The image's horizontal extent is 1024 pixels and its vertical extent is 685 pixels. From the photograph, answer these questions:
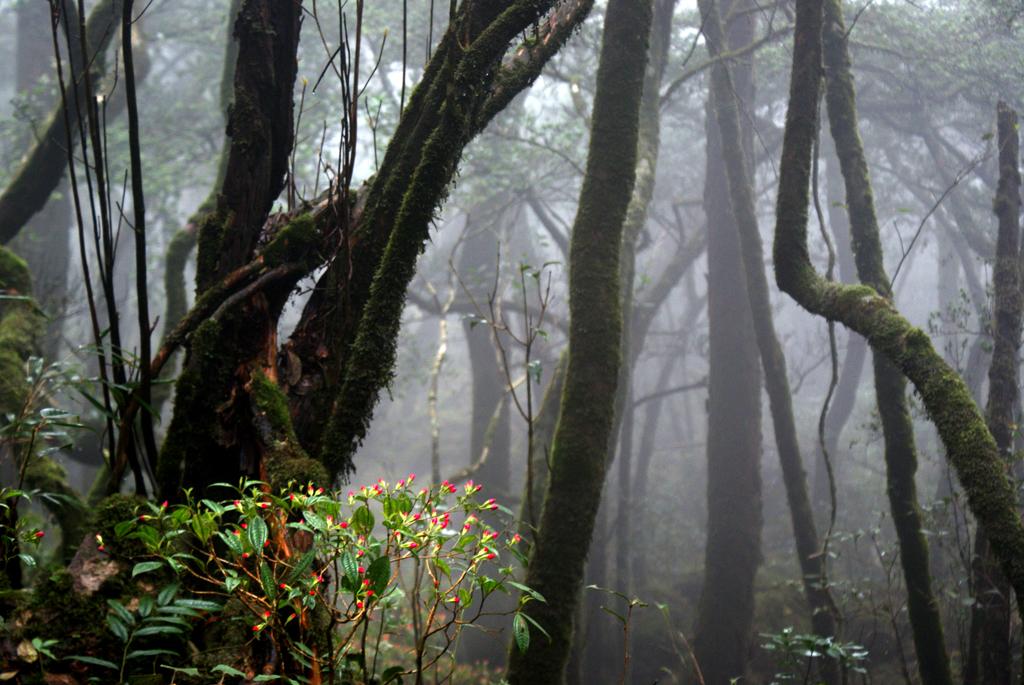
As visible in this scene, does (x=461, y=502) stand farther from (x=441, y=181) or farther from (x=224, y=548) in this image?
(x=441, y=181)

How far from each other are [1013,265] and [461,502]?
18.1ft

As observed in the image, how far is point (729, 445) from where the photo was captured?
10.2m

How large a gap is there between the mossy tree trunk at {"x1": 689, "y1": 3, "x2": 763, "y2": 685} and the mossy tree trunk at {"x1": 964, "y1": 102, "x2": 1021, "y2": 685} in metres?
4.02

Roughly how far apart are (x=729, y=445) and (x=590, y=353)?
729 centimetres

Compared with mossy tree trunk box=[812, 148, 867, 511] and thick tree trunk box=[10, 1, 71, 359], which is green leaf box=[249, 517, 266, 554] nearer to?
thick tree trunk box=[10, 1, 71, 359]

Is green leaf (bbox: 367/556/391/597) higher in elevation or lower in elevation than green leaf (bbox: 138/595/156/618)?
higher

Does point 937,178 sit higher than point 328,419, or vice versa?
point 937,178

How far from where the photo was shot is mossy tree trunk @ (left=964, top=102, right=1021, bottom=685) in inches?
182

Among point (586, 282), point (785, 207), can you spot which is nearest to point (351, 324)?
point (586, 282)

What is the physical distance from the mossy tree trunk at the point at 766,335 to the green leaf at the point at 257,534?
6.57 m

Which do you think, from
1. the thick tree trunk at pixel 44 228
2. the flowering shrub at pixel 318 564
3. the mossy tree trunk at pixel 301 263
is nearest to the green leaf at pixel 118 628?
the flowering shrub at pixel 318 564

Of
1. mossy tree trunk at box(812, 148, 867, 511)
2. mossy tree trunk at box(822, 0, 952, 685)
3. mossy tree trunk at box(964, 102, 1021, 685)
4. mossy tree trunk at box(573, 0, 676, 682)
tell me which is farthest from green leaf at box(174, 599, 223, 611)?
mossy tree trunk at box(812, 148, 867, 511)

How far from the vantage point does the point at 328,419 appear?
2588 millimetres

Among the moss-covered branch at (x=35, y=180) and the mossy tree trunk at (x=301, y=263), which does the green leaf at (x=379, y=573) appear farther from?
the moss-covered branch at (x=35, y=180)
